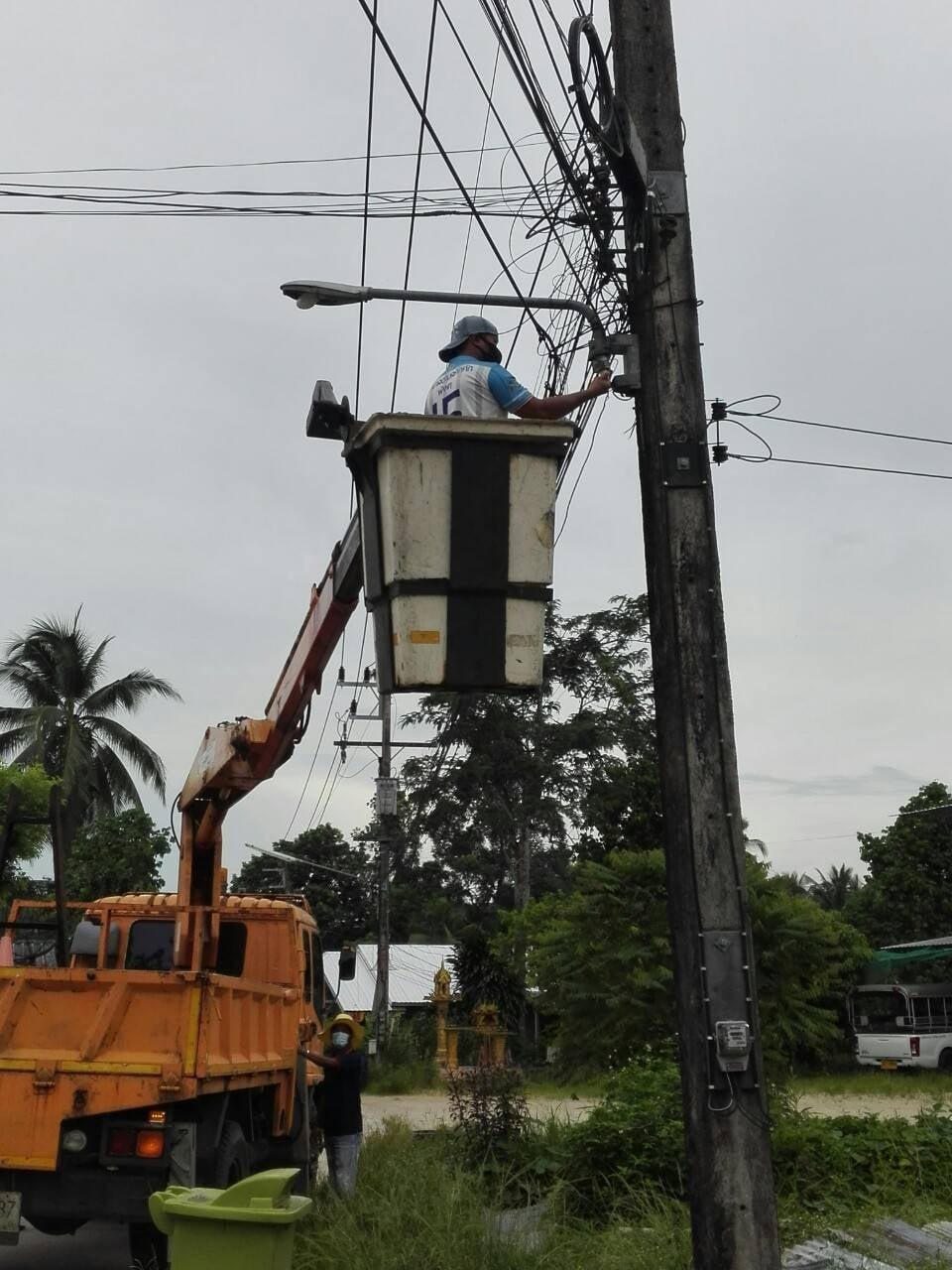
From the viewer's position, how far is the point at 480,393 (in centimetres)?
625

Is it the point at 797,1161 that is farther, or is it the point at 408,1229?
the point at 797,1161

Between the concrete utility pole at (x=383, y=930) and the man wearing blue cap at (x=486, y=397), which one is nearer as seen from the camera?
the man wearing blue cap at (x=486, y=397)

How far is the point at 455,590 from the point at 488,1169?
653 centimetres

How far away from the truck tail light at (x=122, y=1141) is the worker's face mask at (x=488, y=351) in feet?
15.7

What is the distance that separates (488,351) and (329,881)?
6507 cm

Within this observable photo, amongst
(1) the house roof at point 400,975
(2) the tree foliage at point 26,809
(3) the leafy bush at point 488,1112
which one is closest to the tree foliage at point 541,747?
(1) the house roof at point 400,975

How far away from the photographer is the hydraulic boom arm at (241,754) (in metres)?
8.99

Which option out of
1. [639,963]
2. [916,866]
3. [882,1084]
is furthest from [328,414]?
[916,866]

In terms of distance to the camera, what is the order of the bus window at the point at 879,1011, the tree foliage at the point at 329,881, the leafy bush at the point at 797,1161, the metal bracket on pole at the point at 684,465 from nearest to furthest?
the metal bracket on pole at the point at 684,465, the leafy bush at the point at 797,1161, the bus window at the point at 879,1011, the tree foliage at the point at 329,881

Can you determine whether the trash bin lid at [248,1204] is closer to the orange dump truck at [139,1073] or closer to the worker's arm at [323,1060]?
the orange dump truck at [139,1073]

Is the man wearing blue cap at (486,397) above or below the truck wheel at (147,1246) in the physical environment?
above

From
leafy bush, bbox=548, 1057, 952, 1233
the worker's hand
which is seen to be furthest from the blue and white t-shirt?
leafy bush, bbox=548, 1057, 952, 1233

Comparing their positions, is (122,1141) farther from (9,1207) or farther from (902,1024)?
(902,1024)

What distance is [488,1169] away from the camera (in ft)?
34.8
